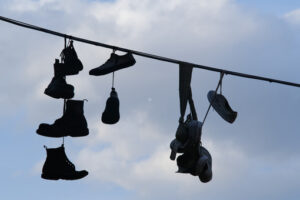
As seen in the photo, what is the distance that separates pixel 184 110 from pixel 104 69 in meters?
0.84

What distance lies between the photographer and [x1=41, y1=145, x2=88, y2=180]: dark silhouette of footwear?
729 centimetres

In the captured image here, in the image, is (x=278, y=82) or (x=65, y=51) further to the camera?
(x=278, y=82)

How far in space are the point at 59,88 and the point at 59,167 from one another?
0.85 m

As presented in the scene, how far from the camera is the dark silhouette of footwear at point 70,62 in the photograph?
23.1 feet

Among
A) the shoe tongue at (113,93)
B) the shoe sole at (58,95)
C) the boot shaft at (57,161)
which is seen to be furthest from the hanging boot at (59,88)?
the boot shaft at (57,161)

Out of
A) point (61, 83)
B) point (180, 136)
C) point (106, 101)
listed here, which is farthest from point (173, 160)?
point (61, 83)

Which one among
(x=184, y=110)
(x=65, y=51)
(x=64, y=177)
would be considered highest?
(x=65, y=51)

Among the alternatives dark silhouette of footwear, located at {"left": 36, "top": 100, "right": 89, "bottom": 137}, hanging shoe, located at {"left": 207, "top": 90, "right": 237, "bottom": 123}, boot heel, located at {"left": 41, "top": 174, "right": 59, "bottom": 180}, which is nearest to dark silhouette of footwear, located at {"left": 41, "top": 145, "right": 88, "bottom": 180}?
boot heel, located at {"left": 41, "top": 174, "right": 59, "bottom": 180}

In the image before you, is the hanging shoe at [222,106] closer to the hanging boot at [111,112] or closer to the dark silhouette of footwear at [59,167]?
the hanging boot at [111,112]

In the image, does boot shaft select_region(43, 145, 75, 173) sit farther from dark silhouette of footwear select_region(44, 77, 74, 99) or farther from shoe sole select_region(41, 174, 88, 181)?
dark silhouette of footwear select_region(44, 77, 74, 99)

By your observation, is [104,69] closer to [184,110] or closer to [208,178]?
[184,110]

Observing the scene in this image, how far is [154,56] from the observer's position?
22.4ft

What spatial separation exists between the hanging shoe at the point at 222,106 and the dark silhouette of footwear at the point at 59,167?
142 cm

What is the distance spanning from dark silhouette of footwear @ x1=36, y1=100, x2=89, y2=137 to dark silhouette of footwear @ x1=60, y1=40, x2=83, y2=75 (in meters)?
0.38
